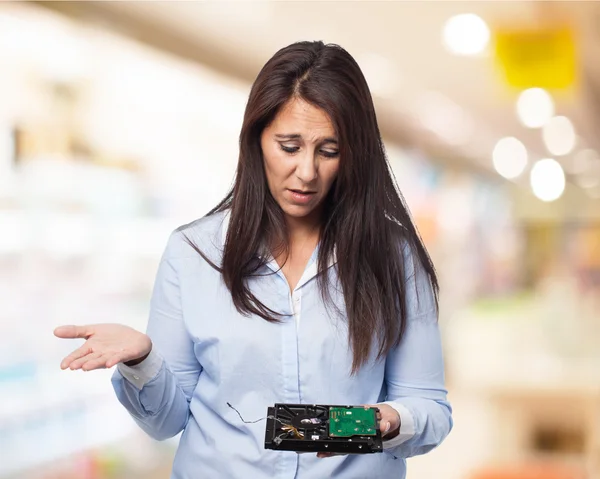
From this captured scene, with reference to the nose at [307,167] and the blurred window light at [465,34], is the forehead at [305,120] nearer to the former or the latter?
the nose at [307,167]

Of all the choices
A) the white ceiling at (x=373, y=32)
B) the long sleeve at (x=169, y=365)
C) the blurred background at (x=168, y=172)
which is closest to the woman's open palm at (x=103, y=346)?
the long sleeve at (x=169, y=365)

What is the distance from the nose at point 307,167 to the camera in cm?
144

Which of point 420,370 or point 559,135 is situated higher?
point 559,135

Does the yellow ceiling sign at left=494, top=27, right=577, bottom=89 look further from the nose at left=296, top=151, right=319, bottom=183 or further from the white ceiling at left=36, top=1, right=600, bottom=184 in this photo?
the nose at left=296, top=151, right=319, bottom=183

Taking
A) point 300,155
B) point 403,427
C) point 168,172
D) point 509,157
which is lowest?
point 403,427

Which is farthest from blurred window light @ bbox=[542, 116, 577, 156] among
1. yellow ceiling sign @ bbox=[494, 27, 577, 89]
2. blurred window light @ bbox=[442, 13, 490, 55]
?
yellow ceiling sign @ bbox=[494, 27, 577, 89]

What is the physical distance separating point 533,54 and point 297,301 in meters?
4.37

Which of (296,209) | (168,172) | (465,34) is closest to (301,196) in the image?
(296,209)

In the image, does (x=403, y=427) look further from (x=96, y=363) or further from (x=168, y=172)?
(x=168, y=172)

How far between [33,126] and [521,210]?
9785 millimetres

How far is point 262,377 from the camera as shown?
1479mm

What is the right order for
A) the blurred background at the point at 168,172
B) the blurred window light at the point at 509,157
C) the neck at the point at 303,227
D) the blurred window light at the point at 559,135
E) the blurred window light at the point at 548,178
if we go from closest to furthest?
the neck at the point at 303,227
the blurred background at the point at 168,172
the blurred window light at the point at 559,135
the blurred window light at the point at 509,157
the blurred window light at the point at 548,178

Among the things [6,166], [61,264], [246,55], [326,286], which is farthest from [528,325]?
[326,286]

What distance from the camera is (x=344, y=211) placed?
61.5 inches
